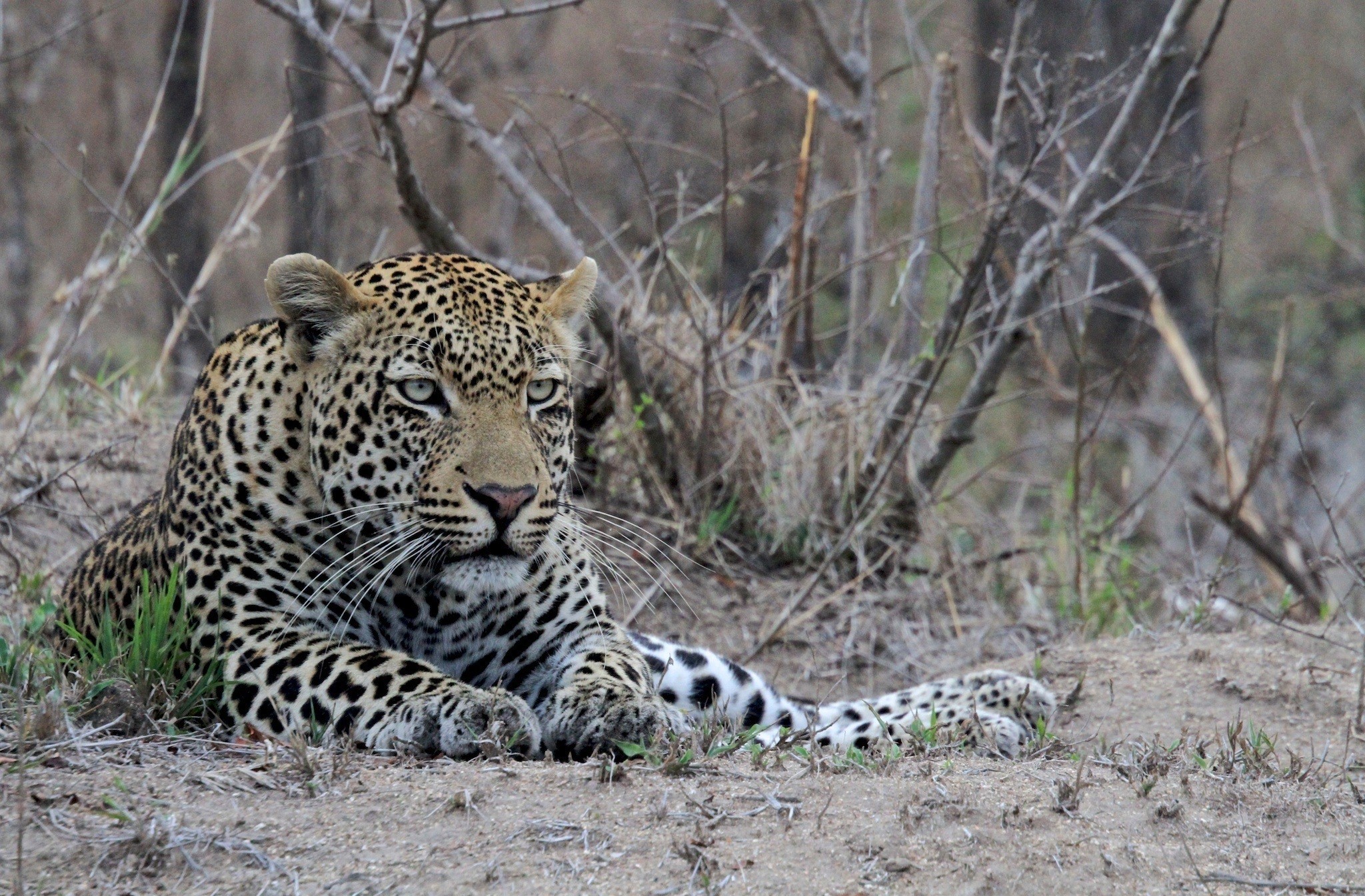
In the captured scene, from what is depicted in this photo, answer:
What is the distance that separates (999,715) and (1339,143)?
17832mm

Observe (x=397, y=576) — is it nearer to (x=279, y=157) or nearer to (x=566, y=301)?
(x=566, y=301)

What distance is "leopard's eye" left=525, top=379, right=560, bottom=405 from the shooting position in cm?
457

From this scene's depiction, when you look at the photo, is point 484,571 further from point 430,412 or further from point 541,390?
point 541,390

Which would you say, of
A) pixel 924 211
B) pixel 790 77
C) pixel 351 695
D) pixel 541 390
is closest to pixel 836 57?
pixel 790 77

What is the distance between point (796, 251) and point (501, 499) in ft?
11.4

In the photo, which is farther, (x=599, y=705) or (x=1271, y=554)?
(x=1271, y=554)

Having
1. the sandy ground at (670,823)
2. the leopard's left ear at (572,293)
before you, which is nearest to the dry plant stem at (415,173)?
the leopard's left ear at (572,293)

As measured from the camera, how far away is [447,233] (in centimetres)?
649

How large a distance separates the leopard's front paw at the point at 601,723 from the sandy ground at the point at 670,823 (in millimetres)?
226

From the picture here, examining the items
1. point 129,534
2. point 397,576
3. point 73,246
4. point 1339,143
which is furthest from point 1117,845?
point 1339,143

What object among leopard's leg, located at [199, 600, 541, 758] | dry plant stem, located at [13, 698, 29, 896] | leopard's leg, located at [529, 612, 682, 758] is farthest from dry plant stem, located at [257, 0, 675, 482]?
dry plant stem, located at [13, 698, 29, 896]

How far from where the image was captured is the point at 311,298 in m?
4.43

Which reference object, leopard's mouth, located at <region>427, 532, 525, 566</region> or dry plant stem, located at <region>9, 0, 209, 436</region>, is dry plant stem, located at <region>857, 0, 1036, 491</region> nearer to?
leopard's mouth, located at <region>427, 532, 525, 566</region>

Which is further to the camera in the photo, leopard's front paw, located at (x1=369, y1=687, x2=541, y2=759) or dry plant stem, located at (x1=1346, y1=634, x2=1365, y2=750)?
dry plant stem, located at (x1=1346, y1=634, x2=1365, y2=750)
